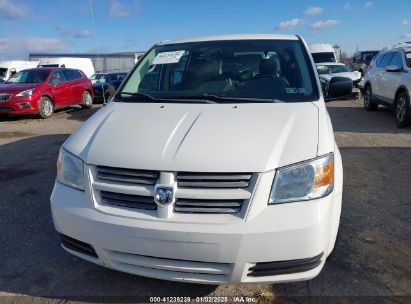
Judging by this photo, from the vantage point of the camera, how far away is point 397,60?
9.28 meters

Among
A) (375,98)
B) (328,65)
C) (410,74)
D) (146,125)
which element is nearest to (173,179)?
(146,125)

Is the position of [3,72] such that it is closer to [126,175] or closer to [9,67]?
[9,67]

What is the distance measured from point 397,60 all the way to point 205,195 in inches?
345

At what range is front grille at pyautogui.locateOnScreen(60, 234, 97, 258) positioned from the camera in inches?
101

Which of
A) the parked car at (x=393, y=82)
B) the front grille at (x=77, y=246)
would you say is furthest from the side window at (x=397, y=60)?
the front grille at (x=77, y=246)

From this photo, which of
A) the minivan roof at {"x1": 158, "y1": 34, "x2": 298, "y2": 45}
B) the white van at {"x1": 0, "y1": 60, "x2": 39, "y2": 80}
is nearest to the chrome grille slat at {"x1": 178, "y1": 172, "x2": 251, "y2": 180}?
the minivan roof at {"x1": 158, "y1": 34, "x2": 298, "y2": 45}

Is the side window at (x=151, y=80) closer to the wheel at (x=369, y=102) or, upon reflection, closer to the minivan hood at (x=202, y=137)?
the minivan hood at (x=202, y=137)

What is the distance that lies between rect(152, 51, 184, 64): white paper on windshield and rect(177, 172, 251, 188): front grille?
189cm

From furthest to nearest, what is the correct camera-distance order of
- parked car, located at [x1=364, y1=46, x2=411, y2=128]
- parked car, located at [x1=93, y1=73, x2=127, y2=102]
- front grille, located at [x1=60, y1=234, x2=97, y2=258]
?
parked car, located at [x1=93, y1=73, x2=127, y2=102]
parked car, located at [x1=364, y1=46, x2=411, y2=128]
front grille, located at [x1=60, y1=234, x2=97, y2=258]

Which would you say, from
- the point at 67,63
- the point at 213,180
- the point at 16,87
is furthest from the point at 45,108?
the point at 67,63

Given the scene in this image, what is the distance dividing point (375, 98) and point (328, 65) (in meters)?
6.44

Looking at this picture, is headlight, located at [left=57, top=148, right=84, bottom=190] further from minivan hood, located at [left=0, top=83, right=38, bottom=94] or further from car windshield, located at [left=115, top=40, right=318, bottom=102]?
minivan hood, located at [left=0, top=83, right=38, bottom=94]

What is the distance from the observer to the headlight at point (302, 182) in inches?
90.2

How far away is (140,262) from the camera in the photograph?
2400 millimetres
